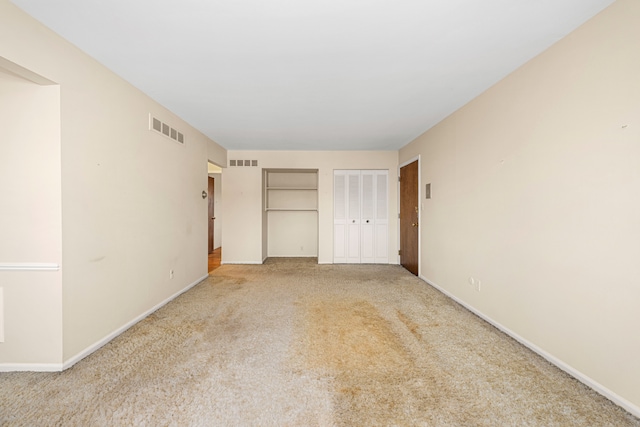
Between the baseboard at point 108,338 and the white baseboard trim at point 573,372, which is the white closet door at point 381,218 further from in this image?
the baseboard at point 108,338

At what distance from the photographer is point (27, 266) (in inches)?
74.7

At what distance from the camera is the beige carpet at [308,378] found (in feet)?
4.99

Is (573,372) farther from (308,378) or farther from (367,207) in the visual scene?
(367,207)

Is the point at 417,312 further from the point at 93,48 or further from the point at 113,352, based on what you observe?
the point at 93,48

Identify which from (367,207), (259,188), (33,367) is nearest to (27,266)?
(33,367)

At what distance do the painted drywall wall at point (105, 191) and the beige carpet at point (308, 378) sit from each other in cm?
34

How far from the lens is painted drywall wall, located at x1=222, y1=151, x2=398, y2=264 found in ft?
18.3

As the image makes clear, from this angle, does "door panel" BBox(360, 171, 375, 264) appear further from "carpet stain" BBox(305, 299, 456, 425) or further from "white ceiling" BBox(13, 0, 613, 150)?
"carpet stain" BBox(305, 299, 456, 425)

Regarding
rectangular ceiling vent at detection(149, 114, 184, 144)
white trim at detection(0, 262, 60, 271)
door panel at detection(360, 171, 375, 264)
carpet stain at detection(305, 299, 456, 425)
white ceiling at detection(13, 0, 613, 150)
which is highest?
white ceiling at detection(13, 0, 613, 150)

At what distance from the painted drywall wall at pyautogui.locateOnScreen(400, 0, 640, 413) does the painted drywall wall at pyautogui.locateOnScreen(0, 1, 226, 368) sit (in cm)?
367

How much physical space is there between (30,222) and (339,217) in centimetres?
457

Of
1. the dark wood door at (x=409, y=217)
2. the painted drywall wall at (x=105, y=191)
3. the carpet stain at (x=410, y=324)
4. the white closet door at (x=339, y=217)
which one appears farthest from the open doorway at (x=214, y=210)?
the carpet stain at (x=410, y=324)

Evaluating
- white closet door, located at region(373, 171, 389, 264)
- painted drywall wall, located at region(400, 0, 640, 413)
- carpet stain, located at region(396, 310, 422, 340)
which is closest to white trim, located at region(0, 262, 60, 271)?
carpet stain, located at region(396, 310, 422, 340)

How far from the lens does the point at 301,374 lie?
191 cm
